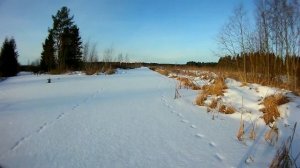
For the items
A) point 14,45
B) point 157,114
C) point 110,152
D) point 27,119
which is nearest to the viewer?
point 110,152

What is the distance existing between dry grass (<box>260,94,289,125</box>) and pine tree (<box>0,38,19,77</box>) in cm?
3750

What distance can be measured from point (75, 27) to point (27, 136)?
119ft

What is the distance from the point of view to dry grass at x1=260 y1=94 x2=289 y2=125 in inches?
212

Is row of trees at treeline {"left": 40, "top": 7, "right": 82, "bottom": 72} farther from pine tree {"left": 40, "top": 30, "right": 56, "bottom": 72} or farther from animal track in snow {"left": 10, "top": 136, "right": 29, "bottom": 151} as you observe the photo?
animal track in snow {"left": 10, "top": 136, "right": 29, "bottom": 151}

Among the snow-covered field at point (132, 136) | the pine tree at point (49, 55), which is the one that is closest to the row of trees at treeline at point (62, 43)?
the pine tree at point (49, 55)

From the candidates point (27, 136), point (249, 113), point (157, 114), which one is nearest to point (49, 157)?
point (27, 136)

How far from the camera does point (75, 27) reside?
3888 centimetres

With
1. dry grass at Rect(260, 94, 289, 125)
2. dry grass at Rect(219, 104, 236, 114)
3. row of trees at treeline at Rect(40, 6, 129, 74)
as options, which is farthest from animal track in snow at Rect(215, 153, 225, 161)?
row of trees at treeline at Rect(40, 6, 129, 74)

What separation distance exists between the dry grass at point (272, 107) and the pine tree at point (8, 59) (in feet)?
123

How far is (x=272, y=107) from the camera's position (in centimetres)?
552

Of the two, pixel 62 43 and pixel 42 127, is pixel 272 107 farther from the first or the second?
pixel 62 43

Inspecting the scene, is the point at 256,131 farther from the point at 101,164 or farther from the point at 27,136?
the point at 27,136

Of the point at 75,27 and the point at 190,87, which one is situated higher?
the point at 75,27

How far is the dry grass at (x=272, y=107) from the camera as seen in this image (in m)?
5.38
